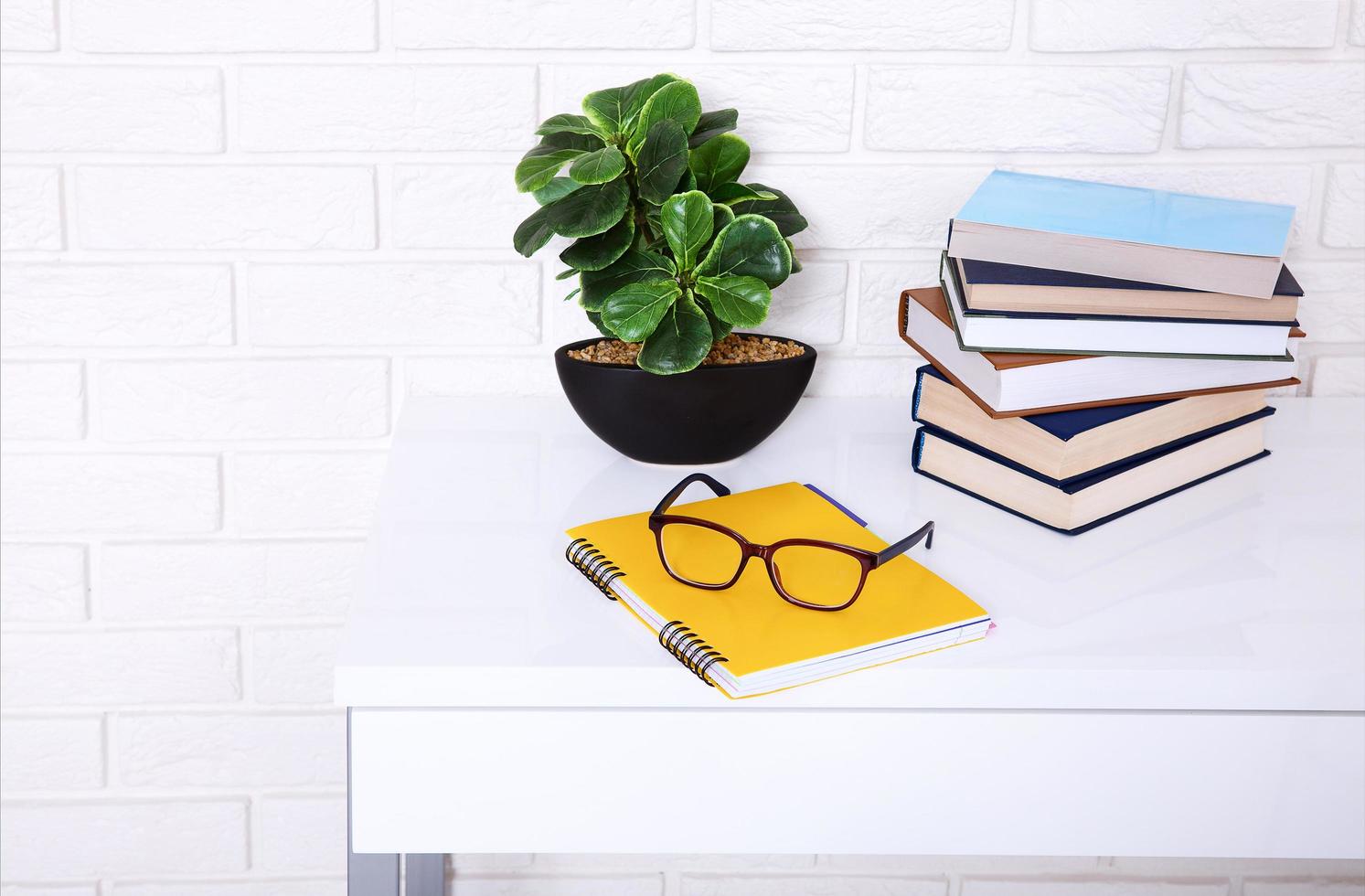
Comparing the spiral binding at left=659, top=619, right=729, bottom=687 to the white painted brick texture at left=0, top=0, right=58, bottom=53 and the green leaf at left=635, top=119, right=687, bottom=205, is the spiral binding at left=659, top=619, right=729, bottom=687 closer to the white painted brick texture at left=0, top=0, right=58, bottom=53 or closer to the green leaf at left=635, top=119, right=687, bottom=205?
the green leaf at left=635, top=119, right=687, bottom=205

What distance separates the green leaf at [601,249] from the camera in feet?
2.78

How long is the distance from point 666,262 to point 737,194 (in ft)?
0.33

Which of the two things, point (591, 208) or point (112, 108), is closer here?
point (591, 208)

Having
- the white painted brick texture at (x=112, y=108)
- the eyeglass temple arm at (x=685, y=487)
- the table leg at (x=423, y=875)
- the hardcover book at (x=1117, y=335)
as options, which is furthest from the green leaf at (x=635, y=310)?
the table leg at (x=423, y=875)

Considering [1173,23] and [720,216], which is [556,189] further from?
[1173,23]

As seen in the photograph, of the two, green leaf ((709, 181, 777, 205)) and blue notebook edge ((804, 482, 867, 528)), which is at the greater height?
green leaf ((709, 181, 777, 205))

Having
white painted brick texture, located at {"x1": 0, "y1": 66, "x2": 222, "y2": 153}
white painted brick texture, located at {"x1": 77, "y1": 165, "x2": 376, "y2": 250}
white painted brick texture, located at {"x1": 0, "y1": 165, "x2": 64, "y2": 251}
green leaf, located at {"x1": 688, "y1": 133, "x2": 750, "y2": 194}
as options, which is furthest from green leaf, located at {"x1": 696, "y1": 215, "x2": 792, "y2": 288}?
white painted brick texture, located at {"x1": 0, "y1": 165, "x2": 64, "y2": 251}

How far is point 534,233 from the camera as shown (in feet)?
2.76

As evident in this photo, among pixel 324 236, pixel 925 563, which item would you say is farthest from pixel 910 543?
pixel 324 236

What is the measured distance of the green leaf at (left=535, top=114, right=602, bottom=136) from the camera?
0.89 m

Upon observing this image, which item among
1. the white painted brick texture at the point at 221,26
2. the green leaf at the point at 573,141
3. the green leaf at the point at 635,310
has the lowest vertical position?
the green leaf at the point at 635,310

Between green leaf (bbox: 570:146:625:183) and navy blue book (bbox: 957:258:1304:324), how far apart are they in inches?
10.4

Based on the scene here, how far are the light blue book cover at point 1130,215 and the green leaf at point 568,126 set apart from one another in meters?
0.29

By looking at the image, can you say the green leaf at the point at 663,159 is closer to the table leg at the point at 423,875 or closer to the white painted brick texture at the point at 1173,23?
the white painted brick texture at the point at 1173,23
